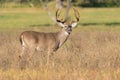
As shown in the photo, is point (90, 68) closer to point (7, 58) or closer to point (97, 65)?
point (97, 65)

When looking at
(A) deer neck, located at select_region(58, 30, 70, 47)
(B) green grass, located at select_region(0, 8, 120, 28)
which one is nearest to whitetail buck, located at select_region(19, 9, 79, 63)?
(A) deer neck, located at select_region(58, 30, 70, 47)

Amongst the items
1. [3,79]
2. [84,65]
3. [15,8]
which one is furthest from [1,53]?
[15,8]

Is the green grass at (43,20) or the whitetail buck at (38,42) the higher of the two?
the whitetail buck at (38,42)

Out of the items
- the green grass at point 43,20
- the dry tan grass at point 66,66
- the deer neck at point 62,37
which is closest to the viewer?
the dry tan grass at point 66,66

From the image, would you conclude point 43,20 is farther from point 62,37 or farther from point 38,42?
point 38,42

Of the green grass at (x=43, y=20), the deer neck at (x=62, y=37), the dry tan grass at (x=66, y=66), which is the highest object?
the dry tan grass at (x=66, y=66)

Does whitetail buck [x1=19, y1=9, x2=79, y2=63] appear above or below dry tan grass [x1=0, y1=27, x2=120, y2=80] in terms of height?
below

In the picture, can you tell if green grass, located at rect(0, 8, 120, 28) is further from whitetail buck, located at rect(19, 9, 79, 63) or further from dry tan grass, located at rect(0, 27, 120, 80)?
dry tan grass, located at rect(0, 27, 120, 80)

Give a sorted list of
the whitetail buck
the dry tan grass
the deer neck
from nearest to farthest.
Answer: the dry tan grass < the whitetail buck < the deer neck

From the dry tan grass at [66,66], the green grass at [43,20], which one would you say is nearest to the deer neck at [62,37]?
the dry tan grass at [66,66]

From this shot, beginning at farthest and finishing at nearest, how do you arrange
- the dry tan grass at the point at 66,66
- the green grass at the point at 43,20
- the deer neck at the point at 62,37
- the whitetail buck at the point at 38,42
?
1. the green grass at the point at 43,20
2. the deer neck at the point at 62,37
3. the whitetail buck at the point at 38,42
4. the dry tan grass at the point at 66,66

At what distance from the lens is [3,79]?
34.6 feet

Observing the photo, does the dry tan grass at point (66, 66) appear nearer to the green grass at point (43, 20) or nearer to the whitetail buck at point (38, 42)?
the whitetail buck at point (38, 42)

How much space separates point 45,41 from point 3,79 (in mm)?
5261
